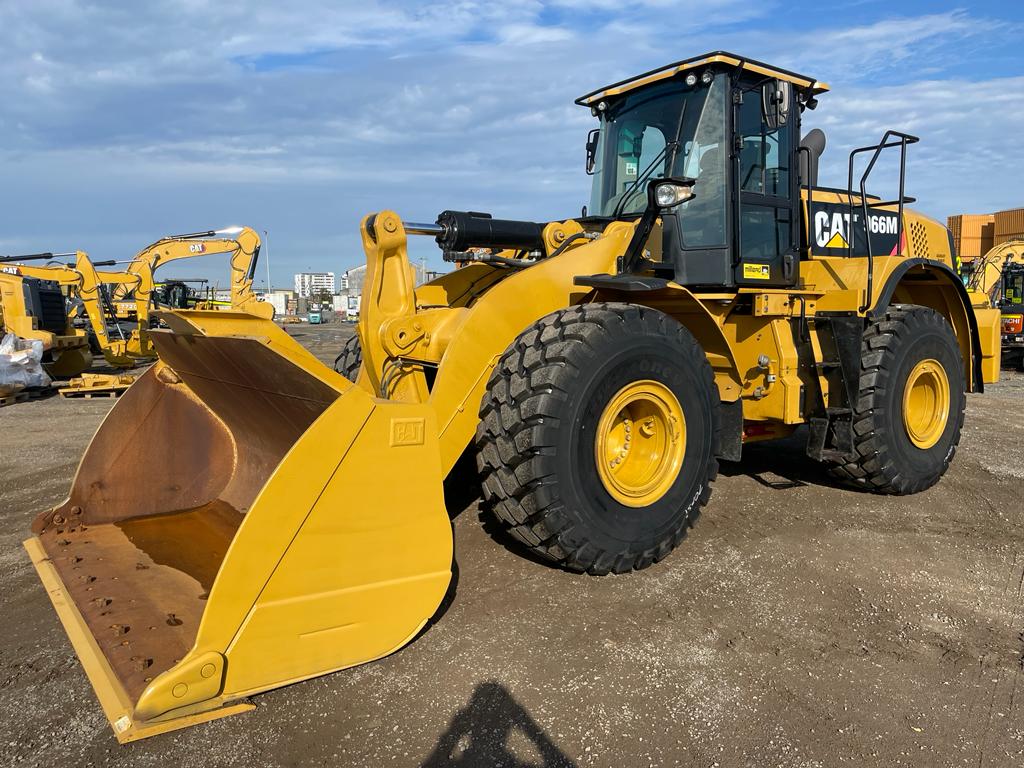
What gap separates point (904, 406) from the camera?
201 inches

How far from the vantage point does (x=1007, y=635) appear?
10.4ft

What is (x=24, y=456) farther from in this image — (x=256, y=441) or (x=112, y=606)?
(x=112, y=606)

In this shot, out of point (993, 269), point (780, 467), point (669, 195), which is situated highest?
point (669, 195)

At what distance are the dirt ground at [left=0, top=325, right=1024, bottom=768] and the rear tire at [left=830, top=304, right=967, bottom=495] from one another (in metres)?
0.64

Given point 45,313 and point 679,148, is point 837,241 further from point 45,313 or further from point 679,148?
point 45,313

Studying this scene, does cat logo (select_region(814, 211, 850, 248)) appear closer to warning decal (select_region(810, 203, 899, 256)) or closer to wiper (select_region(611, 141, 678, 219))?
warning decal (select_region(810, 203, 899, 256))

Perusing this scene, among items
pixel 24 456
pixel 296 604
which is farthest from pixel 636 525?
pixel 24 456

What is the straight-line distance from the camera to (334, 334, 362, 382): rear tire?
194 inches

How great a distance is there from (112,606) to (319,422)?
3.73 feet

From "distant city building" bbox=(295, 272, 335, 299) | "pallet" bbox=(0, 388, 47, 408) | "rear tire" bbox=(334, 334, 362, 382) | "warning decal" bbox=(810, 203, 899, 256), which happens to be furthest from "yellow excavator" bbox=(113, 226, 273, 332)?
"distant city building" bbox=(295, 272, 335, 299)

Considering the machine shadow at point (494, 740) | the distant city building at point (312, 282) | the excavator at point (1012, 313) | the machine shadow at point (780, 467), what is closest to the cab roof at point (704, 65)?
the machine shadow at point (780, 467)

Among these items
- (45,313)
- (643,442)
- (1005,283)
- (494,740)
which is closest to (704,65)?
(643,442)

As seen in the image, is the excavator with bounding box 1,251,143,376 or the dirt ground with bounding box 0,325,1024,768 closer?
the dirt ground with bounding box 0,325,1024,768

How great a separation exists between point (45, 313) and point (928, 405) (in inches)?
566
